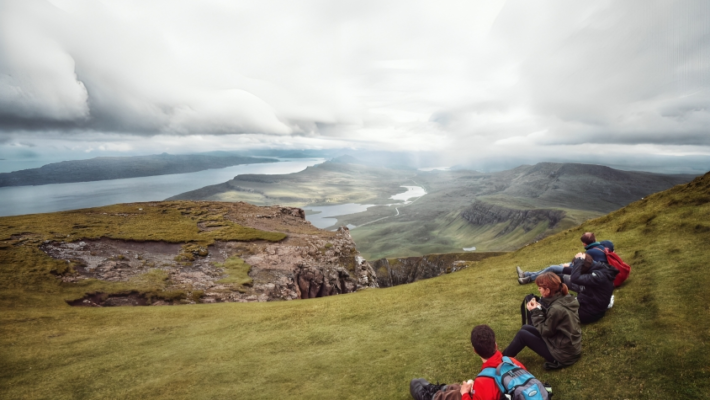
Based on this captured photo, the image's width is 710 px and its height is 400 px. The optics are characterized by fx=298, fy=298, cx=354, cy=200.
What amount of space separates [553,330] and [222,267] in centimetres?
4426

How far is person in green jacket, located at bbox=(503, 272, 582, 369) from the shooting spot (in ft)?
30.9

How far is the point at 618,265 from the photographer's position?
43.1 ft

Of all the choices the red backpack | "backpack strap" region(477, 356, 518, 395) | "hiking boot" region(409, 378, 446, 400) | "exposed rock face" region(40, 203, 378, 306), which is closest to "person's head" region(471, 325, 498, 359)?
"backpack strap" region(477, 356, 518, 395)

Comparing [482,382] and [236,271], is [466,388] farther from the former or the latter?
[236,271]

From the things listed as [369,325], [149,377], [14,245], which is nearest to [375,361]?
[369,325]

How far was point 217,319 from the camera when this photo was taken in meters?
24.2

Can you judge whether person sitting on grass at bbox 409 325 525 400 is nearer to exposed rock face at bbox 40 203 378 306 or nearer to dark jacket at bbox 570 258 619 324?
dark jacket at bbox 570 258 619 324

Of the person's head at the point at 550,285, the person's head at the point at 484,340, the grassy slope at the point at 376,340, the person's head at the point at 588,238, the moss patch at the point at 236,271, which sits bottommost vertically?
the moss patch at the point at 236,271

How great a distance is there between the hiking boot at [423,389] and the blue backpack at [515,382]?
1795 mm

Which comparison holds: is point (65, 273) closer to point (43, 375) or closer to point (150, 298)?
point (150, 298)

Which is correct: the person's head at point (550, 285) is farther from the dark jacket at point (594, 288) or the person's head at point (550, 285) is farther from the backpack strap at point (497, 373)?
the backpack strap at point (497, 373)

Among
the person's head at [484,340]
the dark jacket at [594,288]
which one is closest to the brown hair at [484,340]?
the person's head at [484,340]

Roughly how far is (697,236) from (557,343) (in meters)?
13.5

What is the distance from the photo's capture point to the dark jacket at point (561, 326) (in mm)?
9359
